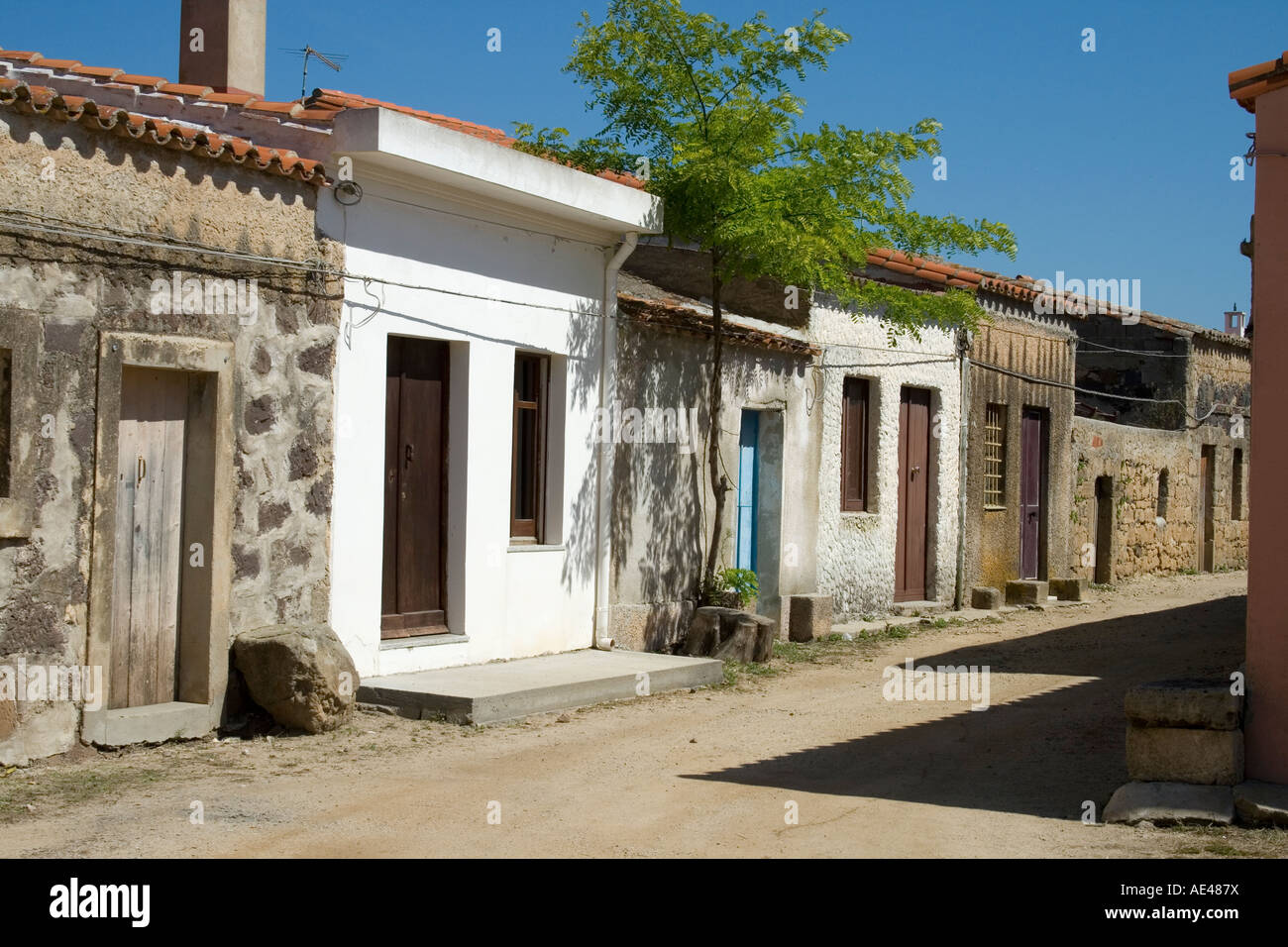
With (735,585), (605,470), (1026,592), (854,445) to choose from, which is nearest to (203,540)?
(605,470)

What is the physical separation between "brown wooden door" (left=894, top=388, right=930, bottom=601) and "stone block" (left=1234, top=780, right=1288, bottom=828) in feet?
30.9

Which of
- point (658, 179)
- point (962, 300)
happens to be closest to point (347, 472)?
point (658, 179)

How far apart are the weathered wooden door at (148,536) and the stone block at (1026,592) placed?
11.9 meters

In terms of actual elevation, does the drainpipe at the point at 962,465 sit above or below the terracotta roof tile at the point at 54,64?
below

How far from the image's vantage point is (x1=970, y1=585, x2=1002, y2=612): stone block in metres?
16.7

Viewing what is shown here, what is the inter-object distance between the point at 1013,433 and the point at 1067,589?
85.5 inches

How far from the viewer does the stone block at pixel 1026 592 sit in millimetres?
17312

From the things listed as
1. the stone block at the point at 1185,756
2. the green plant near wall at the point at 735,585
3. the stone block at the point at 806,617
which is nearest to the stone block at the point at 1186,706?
the stone block at the point at 1185,756

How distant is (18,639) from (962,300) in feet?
30.5

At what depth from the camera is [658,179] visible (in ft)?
39.3

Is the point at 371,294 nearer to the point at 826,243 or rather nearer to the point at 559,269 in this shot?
the point at 559,269

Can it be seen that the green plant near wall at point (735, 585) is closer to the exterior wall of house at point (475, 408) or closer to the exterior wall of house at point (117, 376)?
the exterior wall of house at point (475, 408)

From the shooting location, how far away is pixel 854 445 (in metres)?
15.2

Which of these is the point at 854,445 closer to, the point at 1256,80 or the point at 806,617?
the point at 806,617
